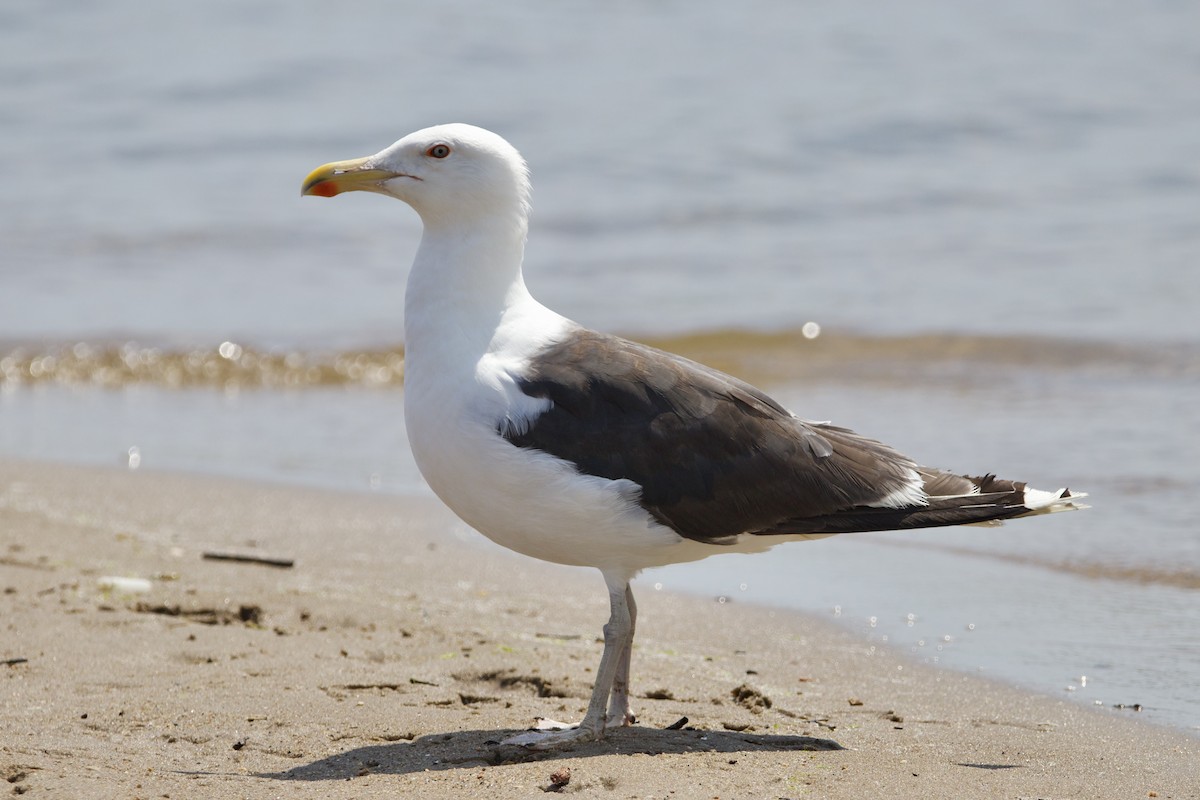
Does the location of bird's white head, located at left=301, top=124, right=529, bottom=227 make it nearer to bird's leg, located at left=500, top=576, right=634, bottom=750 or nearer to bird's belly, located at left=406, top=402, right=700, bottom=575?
bird's belly, located at left=406, top=402, right=700, bottom=575

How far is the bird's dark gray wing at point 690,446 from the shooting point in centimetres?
427

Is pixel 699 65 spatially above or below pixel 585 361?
above

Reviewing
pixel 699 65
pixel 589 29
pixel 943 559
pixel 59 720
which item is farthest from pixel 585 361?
pixel 589 29

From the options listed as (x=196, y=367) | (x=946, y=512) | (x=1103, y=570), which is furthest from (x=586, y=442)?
(x=196, y=367)

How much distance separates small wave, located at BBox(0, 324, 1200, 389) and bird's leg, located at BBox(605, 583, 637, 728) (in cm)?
591

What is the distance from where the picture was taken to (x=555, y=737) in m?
4.23

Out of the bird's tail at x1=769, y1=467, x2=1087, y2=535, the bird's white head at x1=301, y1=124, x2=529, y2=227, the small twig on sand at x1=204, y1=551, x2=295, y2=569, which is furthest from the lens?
the small twig on sand at x1=204, y1=551, x2=295, y2=569

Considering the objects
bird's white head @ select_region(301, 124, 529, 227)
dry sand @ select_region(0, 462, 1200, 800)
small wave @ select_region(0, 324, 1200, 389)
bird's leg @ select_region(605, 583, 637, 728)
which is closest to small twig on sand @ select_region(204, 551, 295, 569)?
dry sand @ select_region(0, 462, 1200, 800)

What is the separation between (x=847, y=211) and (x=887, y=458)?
34.7 feet

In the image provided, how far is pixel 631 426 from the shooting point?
4.32m

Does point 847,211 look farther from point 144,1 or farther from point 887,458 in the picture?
point 144,1

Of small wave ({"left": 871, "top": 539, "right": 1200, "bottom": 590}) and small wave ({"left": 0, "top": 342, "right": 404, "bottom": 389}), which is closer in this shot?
small wave ({"left": 871, "top": 539, "right": 1200, "bottom": 590})

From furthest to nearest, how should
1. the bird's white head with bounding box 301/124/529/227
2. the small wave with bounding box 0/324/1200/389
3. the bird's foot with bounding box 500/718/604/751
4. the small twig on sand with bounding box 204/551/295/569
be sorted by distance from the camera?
the small wave with bounding box 0/324/1200/389 < the small twig on sand with bounding box 204/551/295/569 < the bird's white head with bounding box 301/124/529/227 < the bird's foot with bounding box 500/718/604/751

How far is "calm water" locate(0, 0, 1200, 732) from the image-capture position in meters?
6.53
